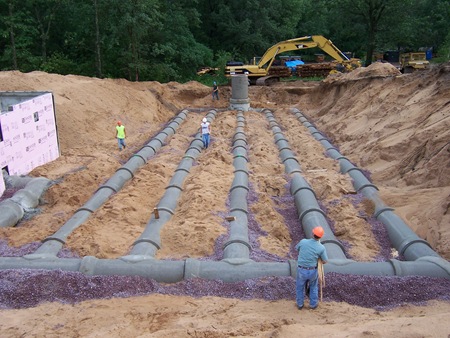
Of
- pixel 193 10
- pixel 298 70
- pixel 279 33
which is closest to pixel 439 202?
pixel 298 70

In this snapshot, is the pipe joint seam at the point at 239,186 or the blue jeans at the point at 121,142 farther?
the blue jeans at the point at 121,142

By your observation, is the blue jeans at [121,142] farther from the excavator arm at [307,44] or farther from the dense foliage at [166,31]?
the excavator arm at [307,44]

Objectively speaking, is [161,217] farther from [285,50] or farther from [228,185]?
[285,50]

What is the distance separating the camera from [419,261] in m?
6.77

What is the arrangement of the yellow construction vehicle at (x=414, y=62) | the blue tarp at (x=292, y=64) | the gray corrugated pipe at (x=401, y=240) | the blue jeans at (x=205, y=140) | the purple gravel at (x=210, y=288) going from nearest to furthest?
1. the purple gravel at (x=210, y=288)
2. the gray corrugated pipe at (x=401, y=240)
3. the blue jeans at (x=205, y=140)
4. the yellow construction vehicle at (x=414, y=62)
5. the blue tarp at (x=292, y=64)

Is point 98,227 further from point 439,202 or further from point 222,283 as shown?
point 439,202

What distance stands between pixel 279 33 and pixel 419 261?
1138 inches

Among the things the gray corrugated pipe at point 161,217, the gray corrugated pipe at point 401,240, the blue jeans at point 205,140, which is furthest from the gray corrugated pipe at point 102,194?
the gray corrugated pipe at point 401,240

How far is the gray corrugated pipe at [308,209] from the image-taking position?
298 inches

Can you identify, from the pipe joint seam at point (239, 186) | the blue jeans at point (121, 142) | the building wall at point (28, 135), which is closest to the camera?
the pipe joint seam at point (239, 186)

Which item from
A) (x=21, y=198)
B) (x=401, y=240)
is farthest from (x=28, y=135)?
(x=401, y=240)

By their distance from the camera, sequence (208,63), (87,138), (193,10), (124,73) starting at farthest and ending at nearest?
(208,63) → (193,10) → (124,73) → (87,138)

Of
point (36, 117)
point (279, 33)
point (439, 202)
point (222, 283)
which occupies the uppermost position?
point (279, 33)

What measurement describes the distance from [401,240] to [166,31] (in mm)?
23360
